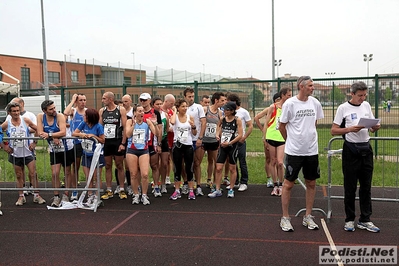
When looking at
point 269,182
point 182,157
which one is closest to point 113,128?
point 182,157

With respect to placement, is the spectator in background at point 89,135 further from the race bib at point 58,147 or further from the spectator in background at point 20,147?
the spectator in background at point 20,147

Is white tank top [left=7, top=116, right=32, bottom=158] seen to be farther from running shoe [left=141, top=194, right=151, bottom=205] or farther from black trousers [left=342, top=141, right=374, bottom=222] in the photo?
Result: black trousers [left=342, top=141, right=374, bottom=222]

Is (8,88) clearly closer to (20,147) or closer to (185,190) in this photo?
(20,147)

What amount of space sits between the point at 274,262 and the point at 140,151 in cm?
349

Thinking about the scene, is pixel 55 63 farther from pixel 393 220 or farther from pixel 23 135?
pixel 393 220

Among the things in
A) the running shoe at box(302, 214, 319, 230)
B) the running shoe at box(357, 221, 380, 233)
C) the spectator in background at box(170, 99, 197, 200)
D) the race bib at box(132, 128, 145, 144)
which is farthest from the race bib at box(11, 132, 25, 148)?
the running shoe at box(357, 221, 380, 233)

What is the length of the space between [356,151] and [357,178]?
0.42 metres

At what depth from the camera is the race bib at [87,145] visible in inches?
283

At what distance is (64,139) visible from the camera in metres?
7.25

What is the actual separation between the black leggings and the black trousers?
9.84 feet

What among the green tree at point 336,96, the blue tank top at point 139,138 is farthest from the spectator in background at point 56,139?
the green tree at point 336,96

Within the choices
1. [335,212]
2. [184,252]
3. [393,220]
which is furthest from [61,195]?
[393,220]

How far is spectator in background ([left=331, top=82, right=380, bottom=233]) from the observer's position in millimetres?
5297

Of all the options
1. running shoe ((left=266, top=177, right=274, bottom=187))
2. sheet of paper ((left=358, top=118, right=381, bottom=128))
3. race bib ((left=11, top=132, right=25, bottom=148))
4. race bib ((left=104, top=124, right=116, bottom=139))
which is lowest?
running shoe ((left=266, top=177, right=274, bottom=187))
